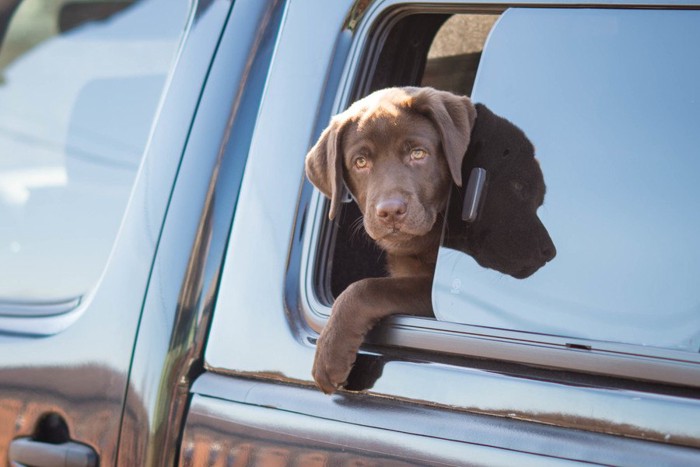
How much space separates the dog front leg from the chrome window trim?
0.05m

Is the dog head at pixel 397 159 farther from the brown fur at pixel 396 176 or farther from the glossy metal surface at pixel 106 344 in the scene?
the glossy metal surface at pixel 106 344

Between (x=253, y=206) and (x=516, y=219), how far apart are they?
2.09 ft

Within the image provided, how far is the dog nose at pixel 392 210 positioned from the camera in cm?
247

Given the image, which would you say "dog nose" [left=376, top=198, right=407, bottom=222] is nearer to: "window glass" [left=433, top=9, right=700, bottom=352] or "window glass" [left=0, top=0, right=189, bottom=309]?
"window glass" [left=433, top=9, right=700, bottom=352]

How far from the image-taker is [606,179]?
72.2 inches

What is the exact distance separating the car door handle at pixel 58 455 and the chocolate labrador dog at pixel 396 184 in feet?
2.05

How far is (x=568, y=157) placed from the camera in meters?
1.90

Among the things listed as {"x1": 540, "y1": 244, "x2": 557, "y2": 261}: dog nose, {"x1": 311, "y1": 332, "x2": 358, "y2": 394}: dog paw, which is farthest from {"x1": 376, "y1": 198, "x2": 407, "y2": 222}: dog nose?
{"x1": 540, "y1": 244, "x2": 557, "y2": 261}: dog nose

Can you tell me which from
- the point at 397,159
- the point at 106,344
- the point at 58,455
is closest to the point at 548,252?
the point at 397,159

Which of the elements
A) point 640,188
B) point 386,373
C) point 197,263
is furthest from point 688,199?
point 197,263

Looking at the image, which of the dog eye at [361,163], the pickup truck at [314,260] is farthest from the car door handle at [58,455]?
the dog eye at [361,163]

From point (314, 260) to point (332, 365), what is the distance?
0.35 m

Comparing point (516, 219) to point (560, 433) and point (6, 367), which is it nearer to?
point (560, 433)

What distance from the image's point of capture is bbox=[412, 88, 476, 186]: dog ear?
7.87 feet
